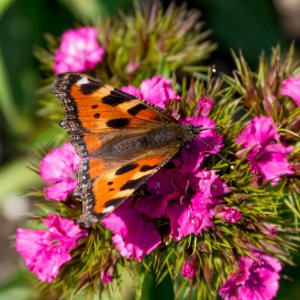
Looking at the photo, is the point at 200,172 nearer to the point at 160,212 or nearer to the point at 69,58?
the point at 160,212

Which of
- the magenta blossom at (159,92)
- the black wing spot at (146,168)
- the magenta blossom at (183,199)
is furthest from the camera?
the magenta blossom at (159,92)

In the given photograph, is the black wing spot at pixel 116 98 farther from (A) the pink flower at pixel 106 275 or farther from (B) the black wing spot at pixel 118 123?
(A) the pink flower at pixel 106 275

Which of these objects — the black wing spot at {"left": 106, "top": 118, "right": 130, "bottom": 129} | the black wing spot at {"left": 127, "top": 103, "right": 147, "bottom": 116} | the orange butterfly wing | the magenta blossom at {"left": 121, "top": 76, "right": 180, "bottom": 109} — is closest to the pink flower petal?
the orange butterfly wing

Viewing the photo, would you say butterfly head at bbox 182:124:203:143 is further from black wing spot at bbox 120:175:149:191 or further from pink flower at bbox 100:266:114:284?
pink flower at bbox 100:266:114:284

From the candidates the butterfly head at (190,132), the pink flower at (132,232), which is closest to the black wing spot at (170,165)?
the butterfly head at (190,132)

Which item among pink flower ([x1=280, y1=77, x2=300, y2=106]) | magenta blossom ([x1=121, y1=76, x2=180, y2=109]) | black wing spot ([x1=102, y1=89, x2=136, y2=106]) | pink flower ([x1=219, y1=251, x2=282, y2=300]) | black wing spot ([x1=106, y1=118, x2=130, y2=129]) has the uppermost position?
black wing spot ([x1=102, y1=89, x2=136, y2=106])

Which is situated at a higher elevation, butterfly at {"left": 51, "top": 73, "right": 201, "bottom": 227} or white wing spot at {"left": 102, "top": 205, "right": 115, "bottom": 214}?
butterfly at {"left": 51, "top": 73, "right": 201, "bottom": 227}

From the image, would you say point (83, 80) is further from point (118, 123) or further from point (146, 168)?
point (146, 168)
